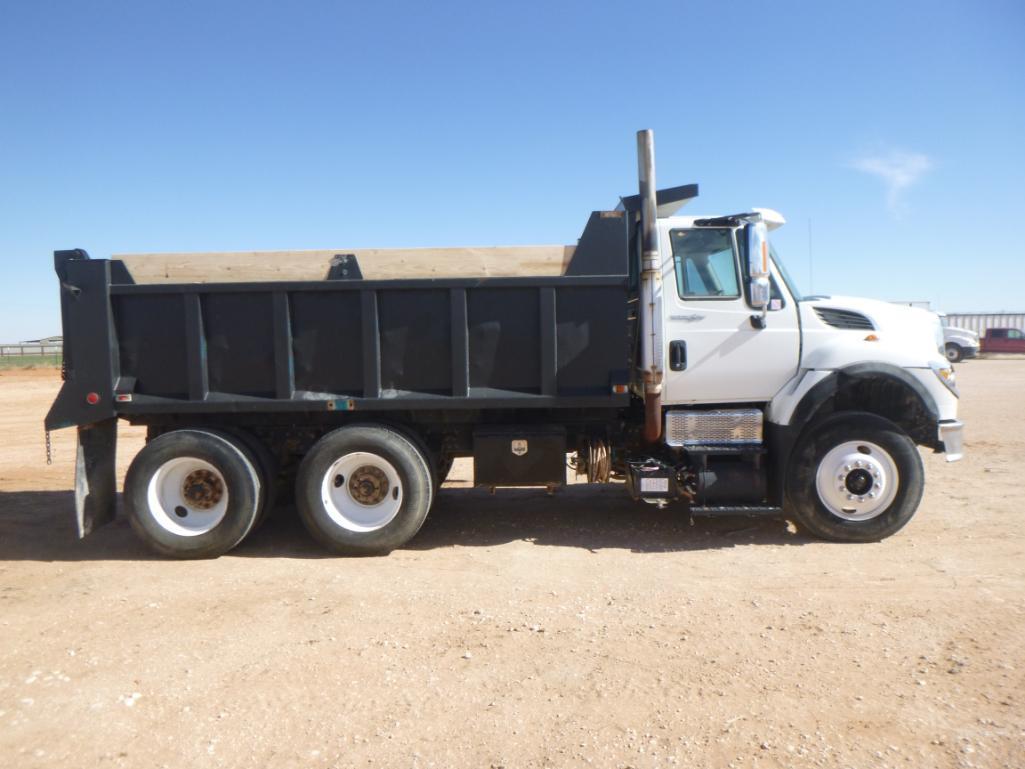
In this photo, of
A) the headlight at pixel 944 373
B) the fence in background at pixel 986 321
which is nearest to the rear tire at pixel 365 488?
the headlight at pixel 944 373

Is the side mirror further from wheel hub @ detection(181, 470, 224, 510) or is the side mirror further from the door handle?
wheel hub @ detection(181, 470, 224, 510)

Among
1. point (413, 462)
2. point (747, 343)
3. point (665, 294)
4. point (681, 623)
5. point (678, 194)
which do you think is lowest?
point (681, 623)

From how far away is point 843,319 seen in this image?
595 centimetres

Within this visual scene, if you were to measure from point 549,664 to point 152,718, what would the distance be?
198cm

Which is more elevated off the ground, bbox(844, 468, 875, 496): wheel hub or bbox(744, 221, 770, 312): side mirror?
bbox(744, 221, 770, 312): side mirror

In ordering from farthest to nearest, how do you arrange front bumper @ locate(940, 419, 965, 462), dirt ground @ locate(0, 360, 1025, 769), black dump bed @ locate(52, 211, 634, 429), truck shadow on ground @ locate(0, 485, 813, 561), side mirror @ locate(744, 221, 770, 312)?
truck shadow on ground @ locate(0, 485, 813, 561), front bumper @ locate(940, 419, 965, 462), black dump bed @ locate(52, 211, 634, 429), side mirror @ locate(744, 221, 770, 312), dirt ground @ locate(0, 360, 1025, 769)

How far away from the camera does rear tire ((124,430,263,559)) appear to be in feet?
18.9

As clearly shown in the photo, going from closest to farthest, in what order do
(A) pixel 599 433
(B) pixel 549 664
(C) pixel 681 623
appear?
(B) pixel 549 664
(C) pixel 681 623
(A) pixel 599 433

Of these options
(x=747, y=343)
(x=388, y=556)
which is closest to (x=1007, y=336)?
(x=747, y=343)

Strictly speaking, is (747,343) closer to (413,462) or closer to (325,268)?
(413,462)

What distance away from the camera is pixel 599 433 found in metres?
6.31

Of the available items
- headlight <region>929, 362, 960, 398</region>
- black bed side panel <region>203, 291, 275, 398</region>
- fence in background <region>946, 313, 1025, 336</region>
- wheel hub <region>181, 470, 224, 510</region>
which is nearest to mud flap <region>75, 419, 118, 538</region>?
wheel hub <region>181, 470, 224, 510</region>

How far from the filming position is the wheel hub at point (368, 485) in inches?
232

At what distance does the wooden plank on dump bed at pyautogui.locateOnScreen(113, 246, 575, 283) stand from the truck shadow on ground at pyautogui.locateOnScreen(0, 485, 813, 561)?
2379 mm
